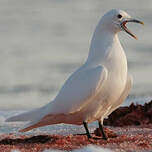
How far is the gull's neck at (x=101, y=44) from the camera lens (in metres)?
9.94

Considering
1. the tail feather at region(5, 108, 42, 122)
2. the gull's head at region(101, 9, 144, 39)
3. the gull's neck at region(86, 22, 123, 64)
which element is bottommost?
the tail feather at region(5, 108, 42, 122)

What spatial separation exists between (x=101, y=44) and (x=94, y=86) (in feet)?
3.11

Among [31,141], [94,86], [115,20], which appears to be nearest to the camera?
[94,86]

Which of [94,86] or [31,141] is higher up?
[94,86]

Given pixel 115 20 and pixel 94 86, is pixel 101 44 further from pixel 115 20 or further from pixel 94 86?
pixel 94 86

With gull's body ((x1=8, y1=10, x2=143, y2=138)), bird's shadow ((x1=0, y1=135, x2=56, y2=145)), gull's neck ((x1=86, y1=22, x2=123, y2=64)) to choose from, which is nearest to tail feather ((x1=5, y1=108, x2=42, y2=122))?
gull's body ((x1=8, y1=10, x2=143, y2=138))

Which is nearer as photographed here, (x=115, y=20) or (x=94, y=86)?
(x=94, y=86)

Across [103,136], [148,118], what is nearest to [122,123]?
[148,118]

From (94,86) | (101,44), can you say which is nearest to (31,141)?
(94,86)

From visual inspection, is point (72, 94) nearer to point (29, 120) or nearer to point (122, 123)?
point (29, 120)

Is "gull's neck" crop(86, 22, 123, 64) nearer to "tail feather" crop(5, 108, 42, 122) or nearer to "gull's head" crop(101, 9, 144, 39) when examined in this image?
"gull's head" crop(101, 9, 144, 39)

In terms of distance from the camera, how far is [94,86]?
9.60 metres

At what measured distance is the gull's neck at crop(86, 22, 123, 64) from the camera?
9938 millimetres

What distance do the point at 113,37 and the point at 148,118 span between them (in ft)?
16.3
